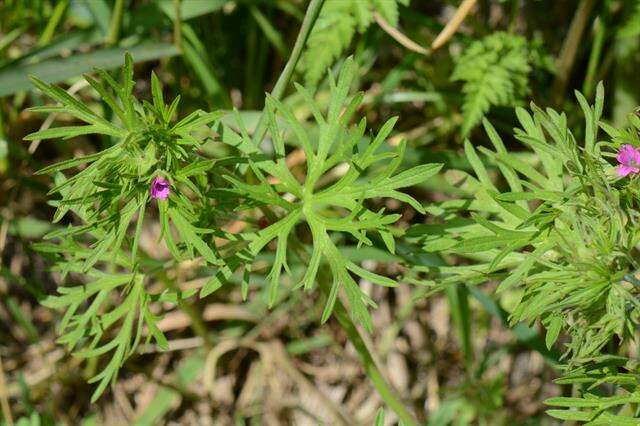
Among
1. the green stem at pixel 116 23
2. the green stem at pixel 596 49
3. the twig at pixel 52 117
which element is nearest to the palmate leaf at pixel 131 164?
the green stem at pixel 116 23

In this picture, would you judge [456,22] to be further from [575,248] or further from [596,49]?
[575,248]

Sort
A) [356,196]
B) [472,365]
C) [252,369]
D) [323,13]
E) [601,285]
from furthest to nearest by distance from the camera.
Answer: [252,369] < [472,365] < [323,13] < [356,196] < [601,285]

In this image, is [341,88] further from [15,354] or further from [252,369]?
[15,354]

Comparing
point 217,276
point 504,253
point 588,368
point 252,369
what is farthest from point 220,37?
point 588,368

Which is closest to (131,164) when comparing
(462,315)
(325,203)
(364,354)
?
(325,203)

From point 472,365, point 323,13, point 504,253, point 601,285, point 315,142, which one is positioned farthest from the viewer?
point 472,365

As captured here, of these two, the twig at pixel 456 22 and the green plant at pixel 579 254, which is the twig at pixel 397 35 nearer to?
the twig at pixel 456 22
